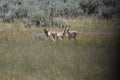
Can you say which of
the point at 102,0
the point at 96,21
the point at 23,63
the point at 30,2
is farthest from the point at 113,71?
the point at 30,2

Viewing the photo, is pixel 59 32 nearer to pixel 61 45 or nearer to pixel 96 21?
pixel 61 45

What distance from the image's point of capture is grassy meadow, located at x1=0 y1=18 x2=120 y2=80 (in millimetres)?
1267

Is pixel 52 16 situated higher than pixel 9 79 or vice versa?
pixel 52 16

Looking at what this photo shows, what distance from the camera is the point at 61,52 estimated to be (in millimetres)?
1301

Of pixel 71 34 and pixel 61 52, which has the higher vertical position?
pixel 71 34

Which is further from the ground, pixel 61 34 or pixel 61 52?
pixel 61 34

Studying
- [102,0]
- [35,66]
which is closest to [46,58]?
[35,66]

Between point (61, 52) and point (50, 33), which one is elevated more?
point (50, 33)

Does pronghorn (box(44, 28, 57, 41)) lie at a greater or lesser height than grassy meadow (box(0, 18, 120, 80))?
greater

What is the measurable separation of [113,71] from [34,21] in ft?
1.89

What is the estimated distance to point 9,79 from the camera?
125cm

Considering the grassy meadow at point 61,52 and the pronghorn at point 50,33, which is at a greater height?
the pronghorn at point 50,33

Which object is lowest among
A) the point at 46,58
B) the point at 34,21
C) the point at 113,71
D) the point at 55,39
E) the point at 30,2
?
the point at 113,71

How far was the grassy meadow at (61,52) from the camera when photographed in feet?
4.16
